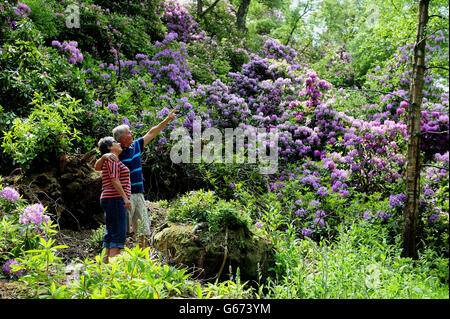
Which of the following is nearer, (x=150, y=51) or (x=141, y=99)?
(x=141, y=99)

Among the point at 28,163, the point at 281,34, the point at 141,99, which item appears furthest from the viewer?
the point at 281,34

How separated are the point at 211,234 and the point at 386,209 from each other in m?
2.21

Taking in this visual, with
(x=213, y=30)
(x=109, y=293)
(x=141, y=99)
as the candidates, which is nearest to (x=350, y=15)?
(x=213, y=30)

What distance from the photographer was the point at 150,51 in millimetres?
8492

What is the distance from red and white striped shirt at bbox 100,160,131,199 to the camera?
3.18 meters

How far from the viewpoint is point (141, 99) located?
6668 millimetres

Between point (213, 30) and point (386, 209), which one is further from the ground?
point (213, 30)

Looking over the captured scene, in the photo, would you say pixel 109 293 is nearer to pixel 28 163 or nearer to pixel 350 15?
pixel 28 163

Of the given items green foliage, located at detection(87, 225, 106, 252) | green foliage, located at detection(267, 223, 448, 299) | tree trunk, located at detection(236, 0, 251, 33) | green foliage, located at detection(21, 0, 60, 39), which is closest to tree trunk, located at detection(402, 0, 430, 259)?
green foliage, located at detection(267, 223, 448, 299)

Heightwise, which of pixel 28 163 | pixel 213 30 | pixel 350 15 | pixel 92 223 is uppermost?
pixel 350 15

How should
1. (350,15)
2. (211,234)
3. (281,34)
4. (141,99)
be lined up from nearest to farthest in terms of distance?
(211,234)
(141,99)
(281,34)
(350,15)

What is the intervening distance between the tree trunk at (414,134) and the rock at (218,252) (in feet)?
3.87

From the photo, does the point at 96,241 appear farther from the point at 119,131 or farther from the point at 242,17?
the point at 242,17

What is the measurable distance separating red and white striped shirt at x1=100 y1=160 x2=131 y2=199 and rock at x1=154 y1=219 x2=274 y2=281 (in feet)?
2.06
